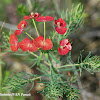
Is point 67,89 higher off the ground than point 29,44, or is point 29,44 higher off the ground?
point 29,44

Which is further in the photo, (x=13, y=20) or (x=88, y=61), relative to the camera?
(x=13, y=20)

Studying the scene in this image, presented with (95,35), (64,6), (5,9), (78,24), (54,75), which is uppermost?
(5,9)

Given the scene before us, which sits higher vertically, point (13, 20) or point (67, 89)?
point (13, 20)

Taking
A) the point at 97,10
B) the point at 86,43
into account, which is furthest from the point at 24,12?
the point at 97,10

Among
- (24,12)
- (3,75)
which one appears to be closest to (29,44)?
(24,12)

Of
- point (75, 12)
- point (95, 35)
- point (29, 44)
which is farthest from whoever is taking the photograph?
point (95, 35)

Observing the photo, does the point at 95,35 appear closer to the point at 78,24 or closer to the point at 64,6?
the point at 64,6

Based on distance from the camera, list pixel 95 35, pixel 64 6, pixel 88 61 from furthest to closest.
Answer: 1. pixel 95 35
2. pixel 64 6
3. pixel 88 61

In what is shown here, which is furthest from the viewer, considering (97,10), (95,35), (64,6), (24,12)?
(97,10)

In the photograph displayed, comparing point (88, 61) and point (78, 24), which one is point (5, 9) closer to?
point (78, 24)
